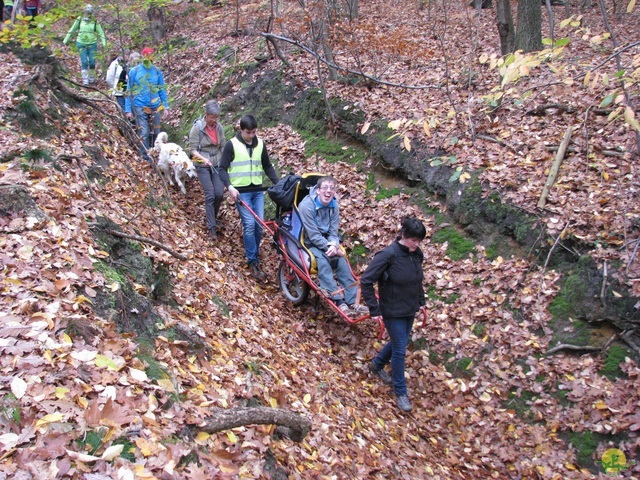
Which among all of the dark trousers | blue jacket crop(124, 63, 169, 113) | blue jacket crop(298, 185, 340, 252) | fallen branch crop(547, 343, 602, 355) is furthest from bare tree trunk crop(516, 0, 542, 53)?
blue jacket crop(124, 63, 169, 113)

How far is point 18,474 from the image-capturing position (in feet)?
7.37

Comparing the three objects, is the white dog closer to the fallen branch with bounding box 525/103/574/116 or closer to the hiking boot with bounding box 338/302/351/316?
the hiking boot with bounding box 338/302/351/316

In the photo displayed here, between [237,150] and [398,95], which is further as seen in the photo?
[398,95]

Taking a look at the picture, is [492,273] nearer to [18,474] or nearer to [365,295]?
[365,295]

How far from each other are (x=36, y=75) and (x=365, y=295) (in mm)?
7070

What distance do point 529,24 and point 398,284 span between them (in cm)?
765

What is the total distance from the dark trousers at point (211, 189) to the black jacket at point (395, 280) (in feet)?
12.5

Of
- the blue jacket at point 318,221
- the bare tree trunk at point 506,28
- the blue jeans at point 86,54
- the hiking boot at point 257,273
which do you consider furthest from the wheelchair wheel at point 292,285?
the blue jeans at point 86,54

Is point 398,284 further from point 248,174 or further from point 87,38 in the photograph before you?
point 87,38

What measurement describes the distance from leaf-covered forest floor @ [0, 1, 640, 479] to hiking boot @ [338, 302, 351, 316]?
2.13 ft

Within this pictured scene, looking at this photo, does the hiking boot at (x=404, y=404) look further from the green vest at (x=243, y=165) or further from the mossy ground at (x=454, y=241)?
the green vest at (x=243, y=165)

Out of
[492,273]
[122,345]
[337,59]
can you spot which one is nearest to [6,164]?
[122,345]

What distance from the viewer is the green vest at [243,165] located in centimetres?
766

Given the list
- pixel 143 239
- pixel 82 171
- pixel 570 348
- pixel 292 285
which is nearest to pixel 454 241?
pixel 570 348
